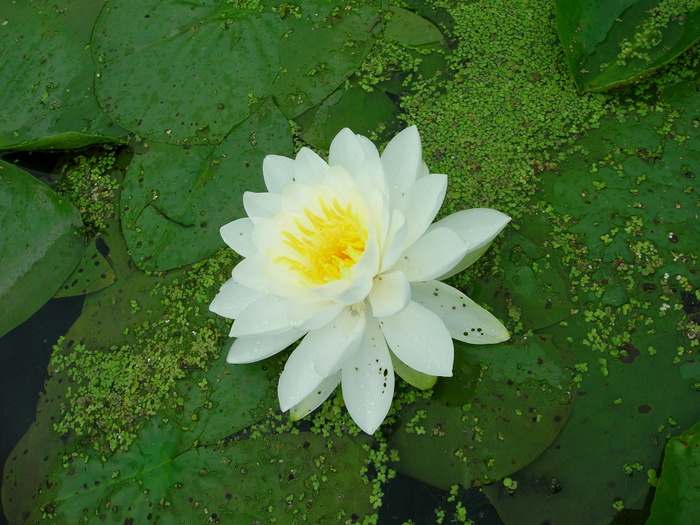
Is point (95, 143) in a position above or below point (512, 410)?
above

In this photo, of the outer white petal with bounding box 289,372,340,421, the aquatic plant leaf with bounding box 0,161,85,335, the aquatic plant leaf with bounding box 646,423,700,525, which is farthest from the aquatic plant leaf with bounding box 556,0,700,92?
the aquatic plant leaf with bounding box 0,161,85,335

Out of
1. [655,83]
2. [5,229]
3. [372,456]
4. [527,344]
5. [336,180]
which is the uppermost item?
[336,180]

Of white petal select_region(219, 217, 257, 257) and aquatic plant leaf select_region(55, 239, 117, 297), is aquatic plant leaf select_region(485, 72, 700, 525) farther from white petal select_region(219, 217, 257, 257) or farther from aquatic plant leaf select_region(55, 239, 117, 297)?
aquatic plant leaf select_region(55, 239, 117, 297)

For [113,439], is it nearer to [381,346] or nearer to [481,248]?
[381,346]

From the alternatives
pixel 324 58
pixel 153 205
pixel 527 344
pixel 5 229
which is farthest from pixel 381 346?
pixel 5 229

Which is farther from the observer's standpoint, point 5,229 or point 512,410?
point 5,229

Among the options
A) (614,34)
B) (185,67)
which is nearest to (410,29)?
(614,34)

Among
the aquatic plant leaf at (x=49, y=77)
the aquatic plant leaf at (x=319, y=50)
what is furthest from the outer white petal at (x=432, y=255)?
the aquatic plant leaf at (x=49, y=77)

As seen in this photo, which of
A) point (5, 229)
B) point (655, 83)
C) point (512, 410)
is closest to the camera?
point (512, 410)
